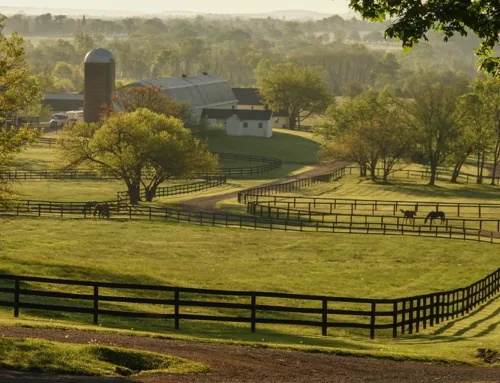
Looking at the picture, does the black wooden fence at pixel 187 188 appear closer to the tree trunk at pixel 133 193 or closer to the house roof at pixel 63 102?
the tree trunk at pixel 133 193

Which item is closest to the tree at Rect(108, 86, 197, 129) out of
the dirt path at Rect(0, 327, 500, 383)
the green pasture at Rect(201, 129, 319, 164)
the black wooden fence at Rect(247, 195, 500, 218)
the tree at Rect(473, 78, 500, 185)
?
the green pasture at Rect(201, 129, 319, 164)

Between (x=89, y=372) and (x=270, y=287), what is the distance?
21948 mm

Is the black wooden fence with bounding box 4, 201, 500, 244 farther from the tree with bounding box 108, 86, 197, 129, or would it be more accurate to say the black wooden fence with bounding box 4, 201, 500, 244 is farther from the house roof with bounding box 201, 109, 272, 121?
the house roof with bounding box 201, 109, 272, 121

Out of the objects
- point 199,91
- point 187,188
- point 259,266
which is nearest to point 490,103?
point 187,188

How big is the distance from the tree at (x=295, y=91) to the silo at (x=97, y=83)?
3316 centimetres

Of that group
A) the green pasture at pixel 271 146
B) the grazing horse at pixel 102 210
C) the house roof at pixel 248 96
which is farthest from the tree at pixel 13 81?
the house roof at pixel 248 96

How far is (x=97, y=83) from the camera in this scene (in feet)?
442

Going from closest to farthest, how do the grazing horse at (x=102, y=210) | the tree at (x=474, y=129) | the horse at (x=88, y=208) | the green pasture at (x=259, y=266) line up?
the green pasture at (x=259, y=266) → the grazing horse at (x=102, y=210) → the horse at (x=88, y=208) → the tree at (x=474, y=129)

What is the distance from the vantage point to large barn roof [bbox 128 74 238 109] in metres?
148

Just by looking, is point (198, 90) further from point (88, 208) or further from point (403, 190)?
point (88, 208)

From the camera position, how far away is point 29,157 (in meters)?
120

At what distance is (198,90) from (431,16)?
13585 centimetres

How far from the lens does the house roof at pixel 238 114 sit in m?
146

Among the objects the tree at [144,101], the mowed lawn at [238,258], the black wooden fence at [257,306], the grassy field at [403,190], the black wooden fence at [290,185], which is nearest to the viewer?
the black wooden fence at [257,306]
